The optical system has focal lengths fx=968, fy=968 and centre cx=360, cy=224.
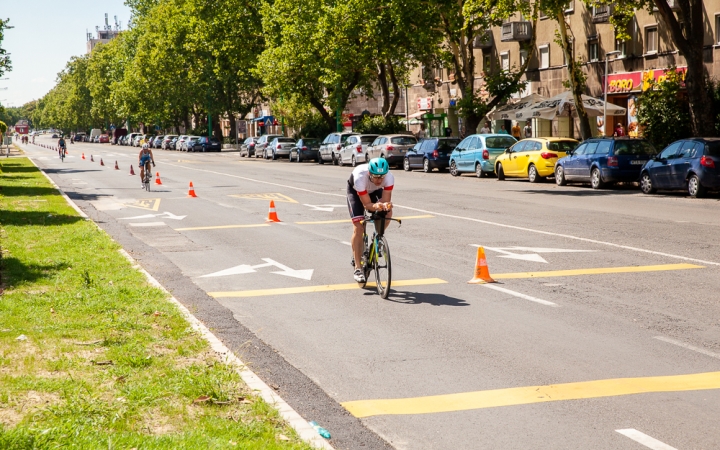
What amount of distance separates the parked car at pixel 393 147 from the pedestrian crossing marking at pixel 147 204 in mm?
19604

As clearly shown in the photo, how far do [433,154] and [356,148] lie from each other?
8078 millimetres

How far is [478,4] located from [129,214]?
15.8m

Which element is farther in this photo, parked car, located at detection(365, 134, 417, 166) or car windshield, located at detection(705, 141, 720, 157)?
parked car, located at detection(365, 134, 417, 166)

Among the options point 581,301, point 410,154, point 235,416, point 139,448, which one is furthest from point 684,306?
point 410,154

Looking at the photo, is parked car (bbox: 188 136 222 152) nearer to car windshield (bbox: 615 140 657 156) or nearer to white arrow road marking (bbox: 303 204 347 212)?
car windshield (bbox: 615 140 657 156)

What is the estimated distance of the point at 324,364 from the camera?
24.6ft

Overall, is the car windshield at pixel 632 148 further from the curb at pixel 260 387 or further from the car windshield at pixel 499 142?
the curb at pixel 260 387

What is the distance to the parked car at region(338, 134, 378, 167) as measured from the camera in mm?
47812

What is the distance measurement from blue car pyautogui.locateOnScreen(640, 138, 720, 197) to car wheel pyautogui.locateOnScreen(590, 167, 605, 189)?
2.27m

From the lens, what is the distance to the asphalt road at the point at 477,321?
5.91 meters

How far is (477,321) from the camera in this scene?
29.5 ft

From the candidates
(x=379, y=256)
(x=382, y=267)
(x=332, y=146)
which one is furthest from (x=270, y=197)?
(x=332, y=146)

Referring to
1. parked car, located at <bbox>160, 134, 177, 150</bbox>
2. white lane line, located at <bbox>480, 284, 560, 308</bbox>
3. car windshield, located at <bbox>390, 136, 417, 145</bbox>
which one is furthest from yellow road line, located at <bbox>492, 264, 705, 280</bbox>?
parked car, located at <bbox>160, 134, 177, 150</bbox>

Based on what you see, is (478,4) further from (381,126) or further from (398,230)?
(381,126)
